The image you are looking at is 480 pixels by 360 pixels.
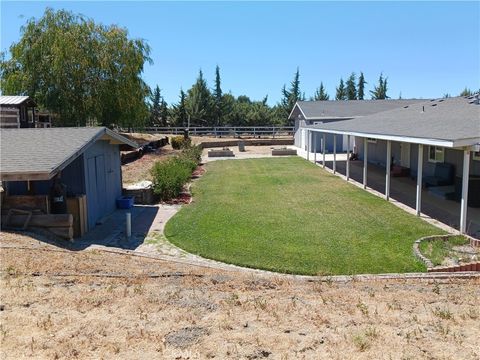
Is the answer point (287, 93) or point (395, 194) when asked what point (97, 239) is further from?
point (287, 93)

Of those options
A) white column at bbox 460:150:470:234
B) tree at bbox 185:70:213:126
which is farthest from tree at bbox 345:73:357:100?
white column at bbox 460:150:470:234

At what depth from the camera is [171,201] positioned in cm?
1558

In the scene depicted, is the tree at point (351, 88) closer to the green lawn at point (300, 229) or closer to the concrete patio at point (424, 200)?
the concrete patio at point (424, 200)

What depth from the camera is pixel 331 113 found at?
33750 mm

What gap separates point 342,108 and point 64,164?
28.7 metres

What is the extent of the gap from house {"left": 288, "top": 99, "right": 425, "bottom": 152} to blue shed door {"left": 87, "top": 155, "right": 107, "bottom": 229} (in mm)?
20575

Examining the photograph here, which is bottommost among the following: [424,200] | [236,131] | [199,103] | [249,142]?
[424,200]

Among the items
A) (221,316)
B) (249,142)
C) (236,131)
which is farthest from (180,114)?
(221,316)

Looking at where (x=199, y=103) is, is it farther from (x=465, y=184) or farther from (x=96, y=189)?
(x=465, y=184)

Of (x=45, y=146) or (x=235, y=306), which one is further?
(x=45, y=146)

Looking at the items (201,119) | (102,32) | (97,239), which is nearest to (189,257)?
(97,239)

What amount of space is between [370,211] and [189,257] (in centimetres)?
618

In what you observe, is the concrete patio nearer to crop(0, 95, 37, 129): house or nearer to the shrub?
the shrub

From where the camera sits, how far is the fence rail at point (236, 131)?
49.2 m
